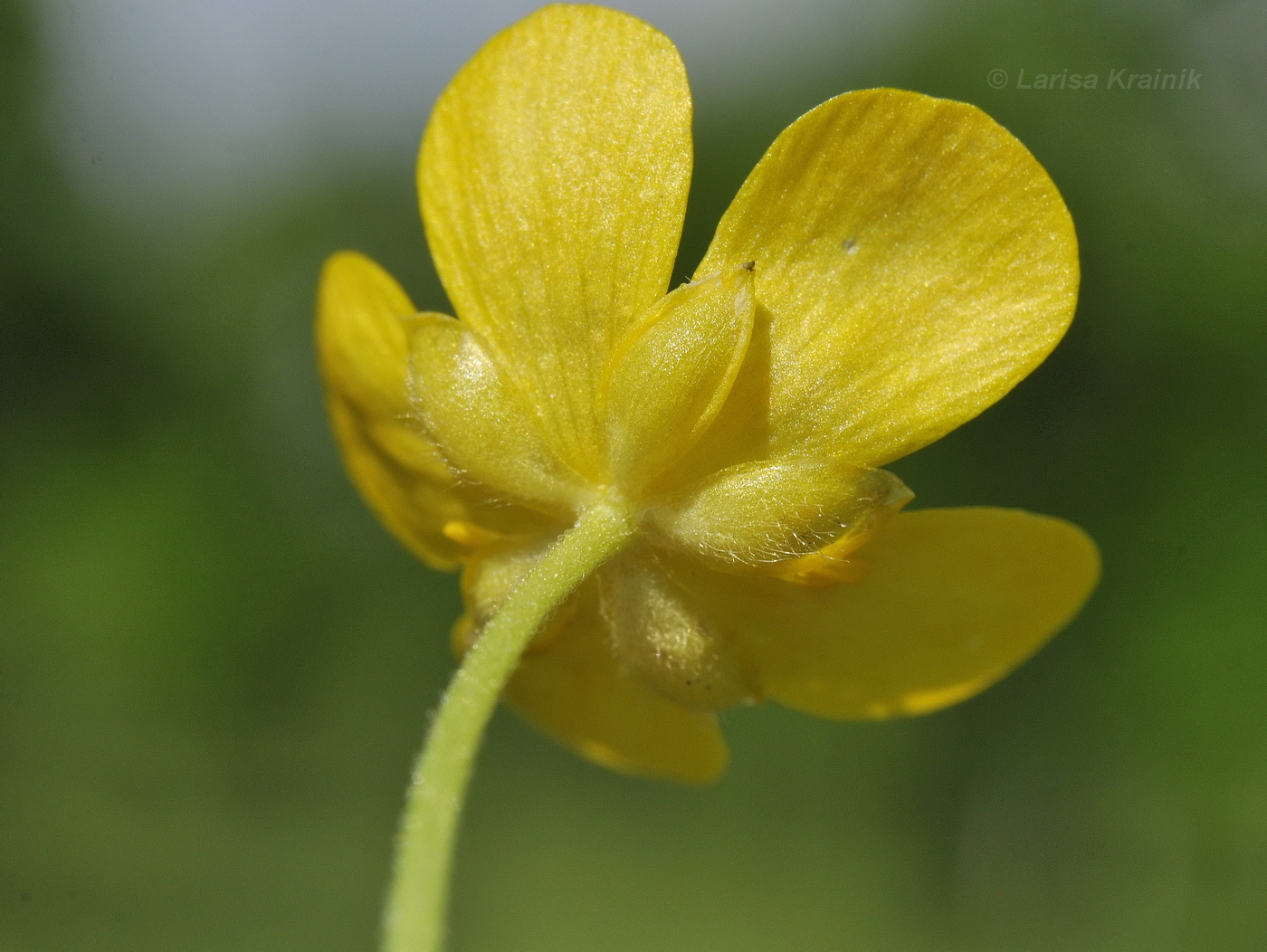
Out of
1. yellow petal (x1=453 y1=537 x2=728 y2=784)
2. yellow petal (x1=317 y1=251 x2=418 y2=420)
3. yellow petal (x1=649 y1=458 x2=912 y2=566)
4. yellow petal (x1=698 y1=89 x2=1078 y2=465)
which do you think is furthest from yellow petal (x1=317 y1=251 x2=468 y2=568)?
yellow petal (x1=698 y1=89 x2=1078 y2=465)

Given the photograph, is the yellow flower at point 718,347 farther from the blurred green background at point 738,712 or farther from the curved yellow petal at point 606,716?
the blurred green background at point 738,712

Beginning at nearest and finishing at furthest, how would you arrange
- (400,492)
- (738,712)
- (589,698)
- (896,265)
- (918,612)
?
(896,265) < (918,612) < (400,492) < (589,698) < (738,712)

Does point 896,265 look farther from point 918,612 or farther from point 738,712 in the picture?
point 738,712

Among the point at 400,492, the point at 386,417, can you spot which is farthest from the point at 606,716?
the point at 386,417

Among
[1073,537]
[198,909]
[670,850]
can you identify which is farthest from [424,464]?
[670,850]

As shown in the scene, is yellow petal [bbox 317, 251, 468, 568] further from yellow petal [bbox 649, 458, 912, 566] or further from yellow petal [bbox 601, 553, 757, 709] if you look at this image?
yellow petal [bbox 649, 458, 912, 566]

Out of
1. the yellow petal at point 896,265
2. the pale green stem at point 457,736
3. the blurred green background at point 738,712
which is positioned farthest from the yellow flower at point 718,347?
the blurred green background at point 738,712
